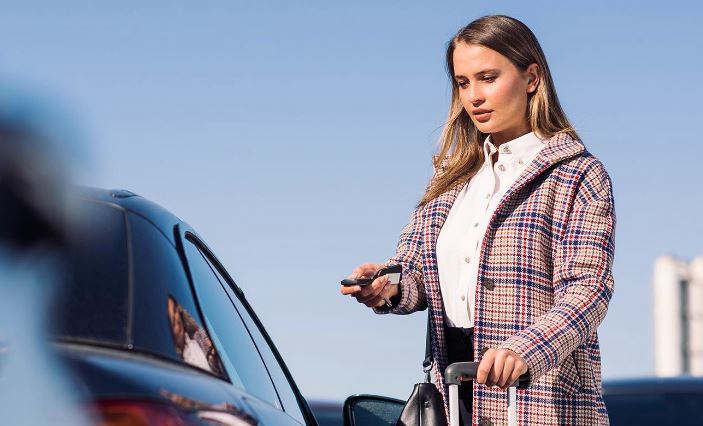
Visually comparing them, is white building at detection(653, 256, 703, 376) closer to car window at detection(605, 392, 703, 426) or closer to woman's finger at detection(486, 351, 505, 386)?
car window at detection(605, 392, 703, 426)

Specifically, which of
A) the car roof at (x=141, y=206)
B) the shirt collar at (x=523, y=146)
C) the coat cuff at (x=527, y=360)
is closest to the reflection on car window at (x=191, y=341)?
the car roof at (x=141, y=206)

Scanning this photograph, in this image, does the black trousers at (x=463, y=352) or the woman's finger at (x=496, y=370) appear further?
the black trousers at (x=463, y=352)

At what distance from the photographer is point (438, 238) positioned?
422 centimetres

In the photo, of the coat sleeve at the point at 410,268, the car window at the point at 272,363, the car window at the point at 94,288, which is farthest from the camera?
the coat sleeve at the point at 410,268

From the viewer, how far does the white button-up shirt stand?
13.3ft

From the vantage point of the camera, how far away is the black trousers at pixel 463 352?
13.2 ft

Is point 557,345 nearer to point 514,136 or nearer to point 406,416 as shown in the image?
point 406,416

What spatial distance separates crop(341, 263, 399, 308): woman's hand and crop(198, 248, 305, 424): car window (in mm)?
334

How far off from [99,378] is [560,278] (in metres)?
2.05

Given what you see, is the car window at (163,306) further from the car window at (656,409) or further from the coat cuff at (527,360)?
the car window at (656,409)

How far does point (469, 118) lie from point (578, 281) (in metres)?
0.85

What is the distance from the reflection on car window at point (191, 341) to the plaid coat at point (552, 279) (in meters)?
1.39

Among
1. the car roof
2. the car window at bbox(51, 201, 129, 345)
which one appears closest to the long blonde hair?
the car roof

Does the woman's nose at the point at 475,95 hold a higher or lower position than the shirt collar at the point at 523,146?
higher
